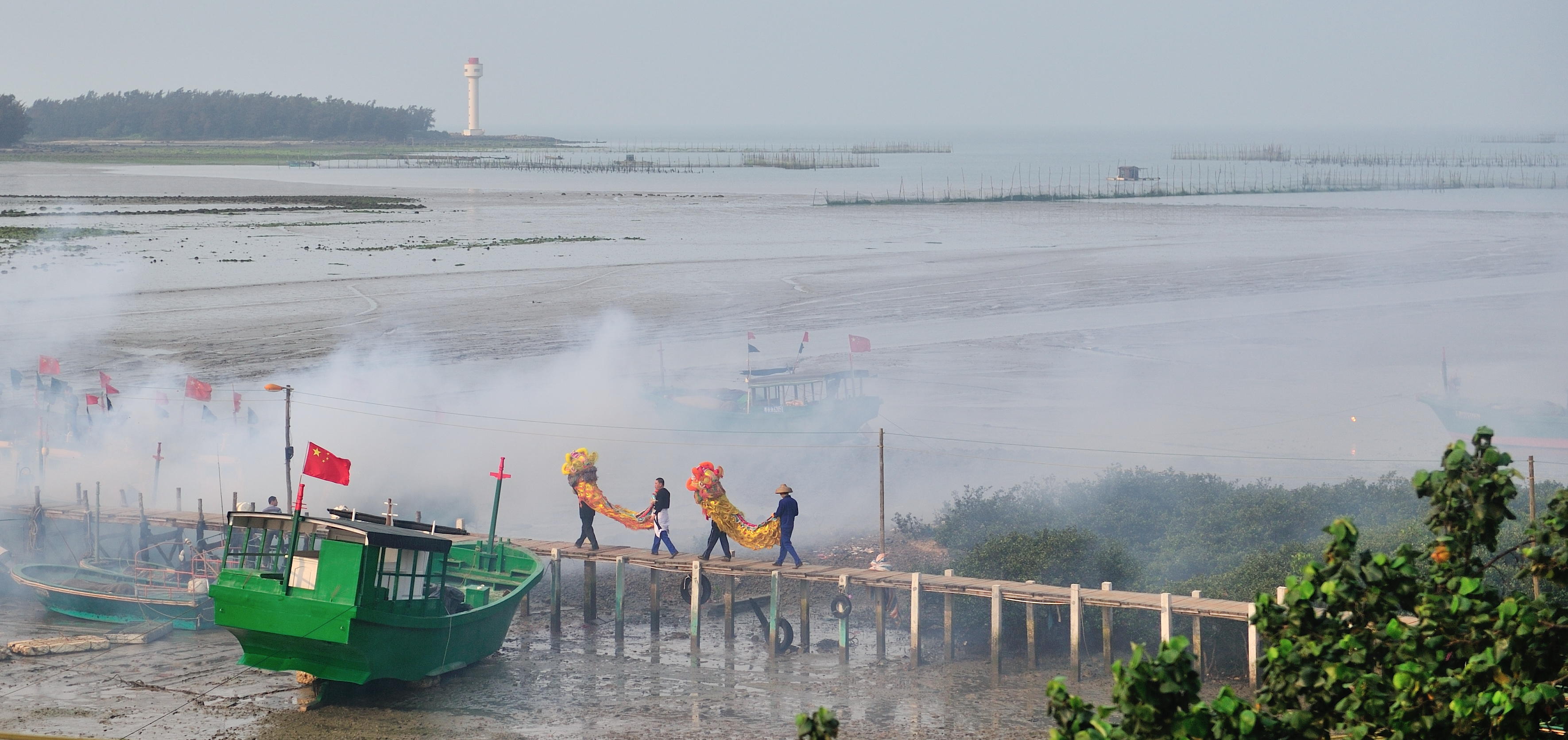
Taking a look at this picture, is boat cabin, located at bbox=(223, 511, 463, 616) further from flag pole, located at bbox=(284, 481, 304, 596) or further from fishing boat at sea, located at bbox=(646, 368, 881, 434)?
fishing boat at sea, located at bbox=(646, 368, 881, 434)

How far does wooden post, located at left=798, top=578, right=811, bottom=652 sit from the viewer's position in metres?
29.2

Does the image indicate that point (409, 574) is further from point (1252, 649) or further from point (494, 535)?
point (1252, 649)

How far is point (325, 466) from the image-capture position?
2631 cm

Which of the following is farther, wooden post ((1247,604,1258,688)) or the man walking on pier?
the man walking on pier

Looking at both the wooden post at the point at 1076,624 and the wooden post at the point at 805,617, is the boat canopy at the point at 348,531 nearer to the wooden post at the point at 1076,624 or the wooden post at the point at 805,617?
the wooden post at the point at 805,617

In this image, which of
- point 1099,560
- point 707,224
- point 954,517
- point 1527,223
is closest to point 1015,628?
point 1099,560

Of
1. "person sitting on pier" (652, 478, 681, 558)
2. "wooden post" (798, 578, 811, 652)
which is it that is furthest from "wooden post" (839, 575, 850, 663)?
"person sitting on pier" (652, 478, 681, 558)

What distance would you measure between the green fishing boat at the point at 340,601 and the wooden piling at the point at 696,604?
14.7 feet

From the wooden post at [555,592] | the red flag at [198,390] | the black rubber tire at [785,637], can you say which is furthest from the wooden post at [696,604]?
the red flag at [198,390]

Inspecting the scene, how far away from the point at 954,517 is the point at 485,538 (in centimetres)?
1073

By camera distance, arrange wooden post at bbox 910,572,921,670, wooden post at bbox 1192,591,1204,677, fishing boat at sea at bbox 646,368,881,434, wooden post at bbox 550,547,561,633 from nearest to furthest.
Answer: wooden post at bbox 1192,591,1204,677 → wooden post at bbox 910,572,921,670 → wooden post at bbox 550,547,561,633 → fishing boat at sea at bbox 646,368,881,434

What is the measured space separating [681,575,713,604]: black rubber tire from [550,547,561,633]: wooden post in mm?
2627

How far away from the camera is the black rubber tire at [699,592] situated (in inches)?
1178

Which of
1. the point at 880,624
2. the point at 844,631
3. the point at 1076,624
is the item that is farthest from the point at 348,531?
the point at 1076,624
